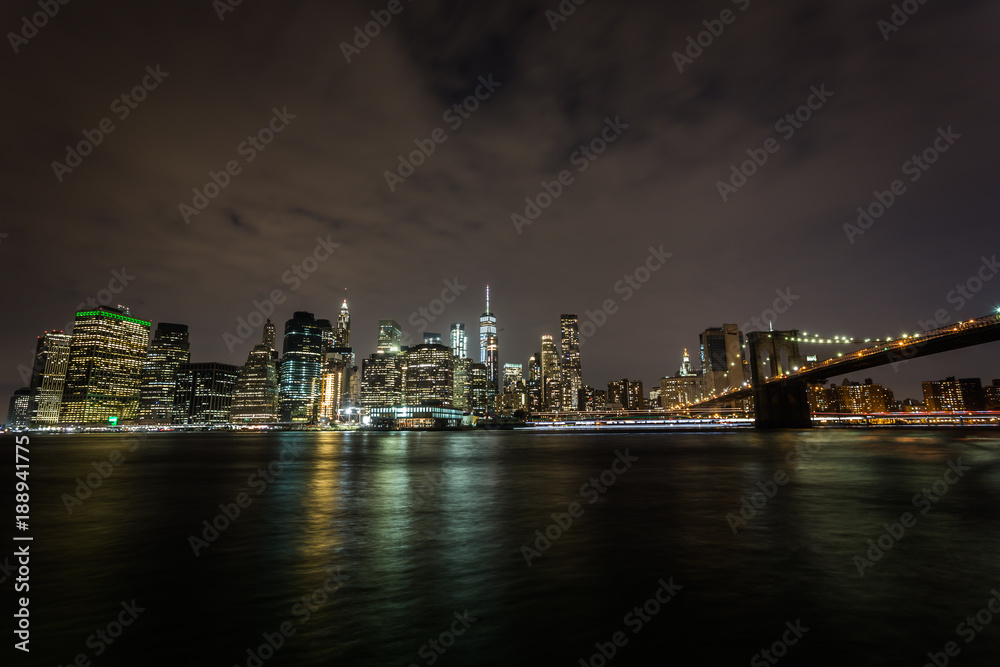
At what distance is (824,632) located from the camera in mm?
9195

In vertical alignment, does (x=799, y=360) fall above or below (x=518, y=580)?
above

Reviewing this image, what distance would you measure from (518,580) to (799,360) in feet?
569

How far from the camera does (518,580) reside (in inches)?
497

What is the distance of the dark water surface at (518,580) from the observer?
8703mm

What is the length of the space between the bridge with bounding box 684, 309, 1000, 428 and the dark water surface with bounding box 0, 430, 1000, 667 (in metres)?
77.5

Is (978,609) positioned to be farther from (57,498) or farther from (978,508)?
(57,498)

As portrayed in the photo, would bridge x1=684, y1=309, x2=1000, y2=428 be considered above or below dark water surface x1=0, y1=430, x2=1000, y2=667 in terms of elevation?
above

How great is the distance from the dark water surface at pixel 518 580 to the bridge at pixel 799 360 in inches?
3050

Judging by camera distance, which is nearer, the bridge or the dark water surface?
the dark water surface

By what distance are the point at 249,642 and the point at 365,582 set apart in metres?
3.80

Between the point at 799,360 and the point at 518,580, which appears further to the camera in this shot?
the point at 799,360

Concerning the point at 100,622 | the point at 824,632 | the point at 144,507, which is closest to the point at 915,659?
the point at 824,632

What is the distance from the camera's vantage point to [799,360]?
15762 cm

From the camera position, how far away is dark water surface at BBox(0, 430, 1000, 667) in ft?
28.6
